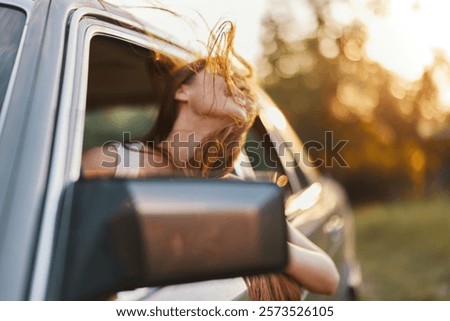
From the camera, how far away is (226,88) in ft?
5.55

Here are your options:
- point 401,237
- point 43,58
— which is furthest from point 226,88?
point 401,237

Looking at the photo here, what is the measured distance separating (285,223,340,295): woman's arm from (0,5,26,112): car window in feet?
2.07

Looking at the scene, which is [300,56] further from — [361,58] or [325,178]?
[325,178]

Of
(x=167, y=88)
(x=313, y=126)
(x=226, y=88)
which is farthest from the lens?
(x=313, y=126)

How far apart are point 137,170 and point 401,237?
10093 millimetres

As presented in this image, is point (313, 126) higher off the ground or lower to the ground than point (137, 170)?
higher

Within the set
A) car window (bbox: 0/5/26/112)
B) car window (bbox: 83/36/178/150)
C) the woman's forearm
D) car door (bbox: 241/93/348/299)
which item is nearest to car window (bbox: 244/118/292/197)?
car door (bbox: 241/93/348/299)

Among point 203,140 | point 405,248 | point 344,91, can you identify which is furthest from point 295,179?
point 405,248

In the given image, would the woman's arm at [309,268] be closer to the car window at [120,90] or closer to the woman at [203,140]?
the woman at [203,140]

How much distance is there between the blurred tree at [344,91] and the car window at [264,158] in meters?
0.21

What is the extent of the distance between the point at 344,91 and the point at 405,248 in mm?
4745

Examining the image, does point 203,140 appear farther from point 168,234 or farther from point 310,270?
point 168,234

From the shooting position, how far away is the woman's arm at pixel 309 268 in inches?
59.7

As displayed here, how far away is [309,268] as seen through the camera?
1.58 m
